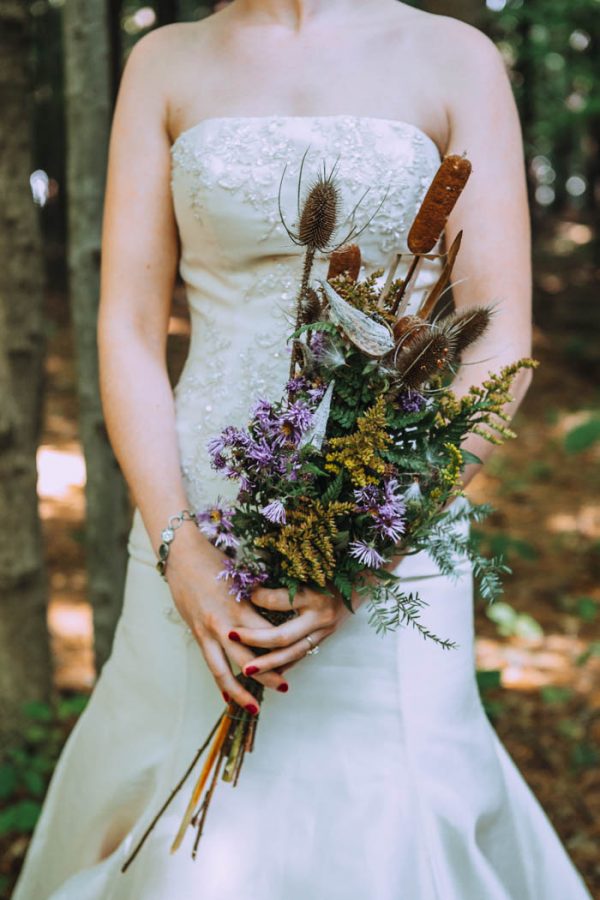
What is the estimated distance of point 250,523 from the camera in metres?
1.51

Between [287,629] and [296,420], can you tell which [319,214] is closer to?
[296,420]

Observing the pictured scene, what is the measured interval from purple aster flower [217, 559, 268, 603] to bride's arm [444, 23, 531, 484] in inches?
19.8

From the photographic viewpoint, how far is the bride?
168 centimetres

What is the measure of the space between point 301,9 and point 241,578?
1310 millimetres

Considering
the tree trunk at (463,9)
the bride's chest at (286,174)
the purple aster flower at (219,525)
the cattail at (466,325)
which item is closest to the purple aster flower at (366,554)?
the purple aster flower at (219,525)

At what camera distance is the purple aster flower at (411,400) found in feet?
4.65

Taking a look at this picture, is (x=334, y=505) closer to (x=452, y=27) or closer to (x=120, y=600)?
(x=452, y=27)

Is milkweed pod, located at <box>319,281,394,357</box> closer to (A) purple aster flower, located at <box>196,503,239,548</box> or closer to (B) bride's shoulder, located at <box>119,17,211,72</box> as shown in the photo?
(A) purple aster flower, located at <box>196,503,239,548</box>

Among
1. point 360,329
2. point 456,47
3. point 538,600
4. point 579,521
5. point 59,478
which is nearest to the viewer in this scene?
point 360,329

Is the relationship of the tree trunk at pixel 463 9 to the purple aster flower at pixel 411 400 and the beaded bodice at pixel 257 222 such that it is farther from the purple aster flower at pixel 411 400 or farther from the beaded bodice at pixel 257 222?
the purple aster flower at pixel 411 400

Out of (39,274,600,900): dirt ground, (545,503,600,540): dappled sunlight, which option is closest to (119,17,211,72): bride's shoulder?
(39,274,600,900): dirt ground

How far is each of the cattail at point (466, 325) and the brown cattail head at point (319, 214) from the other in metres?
0.25

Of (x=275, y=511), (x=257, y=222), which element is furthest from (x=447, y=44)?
(x=275, y=511)

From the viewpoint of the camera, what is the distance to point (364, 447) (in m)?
1.34
